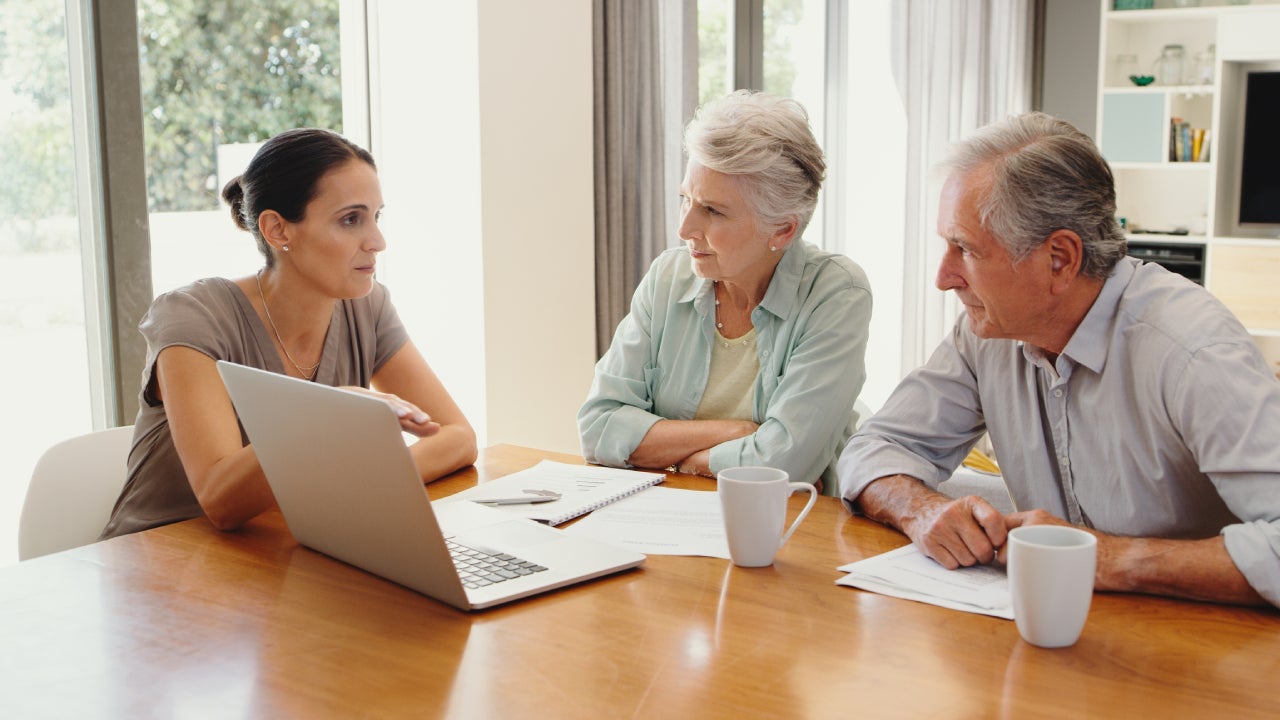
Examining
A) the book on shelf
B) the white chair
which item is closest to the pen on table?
the white chair

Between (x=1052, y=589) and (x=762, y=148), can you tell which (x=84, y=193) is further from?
(x=1052, y=589)

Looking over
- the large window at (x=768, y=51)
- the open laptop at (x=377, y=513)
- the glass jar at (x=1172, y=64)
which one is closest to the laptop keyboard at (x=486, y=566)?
the open laptop at (x=377, y=513)

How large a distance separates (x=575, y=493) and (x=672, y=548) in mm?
267

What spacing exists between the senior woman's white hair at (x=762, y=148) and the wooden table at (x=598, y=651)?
85 centimetres

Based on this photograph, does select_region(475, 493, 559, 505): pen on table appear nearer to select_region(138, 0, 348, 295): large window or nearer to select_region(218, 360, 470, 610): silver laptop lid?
select_region(218, 360, 470, 610): silver laptop lid

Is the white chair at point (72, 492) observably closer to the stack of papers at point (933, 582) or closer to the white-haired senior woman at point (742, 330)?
the white-haired senior woman at point (742, 330)

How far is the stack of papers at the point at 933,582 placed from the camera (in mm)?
1171

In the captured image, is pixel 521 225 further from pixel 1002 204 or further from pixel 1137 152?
pixel 1137 152

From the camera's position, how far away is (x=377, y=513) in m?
1.20

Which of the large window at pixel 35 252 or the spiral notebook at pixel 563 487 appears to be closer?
the spiral notebook at pixel 563 487

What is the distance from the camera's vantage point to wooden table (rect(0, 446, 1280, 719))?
96cm

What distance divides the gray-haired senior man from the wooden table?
0.19 metres

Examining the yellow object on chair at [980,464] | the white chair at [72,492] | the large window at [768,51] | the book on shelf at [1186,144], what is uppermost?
the large window at [768,51]

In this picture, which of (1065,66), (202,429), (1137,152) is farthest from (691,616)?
(1065,66)
